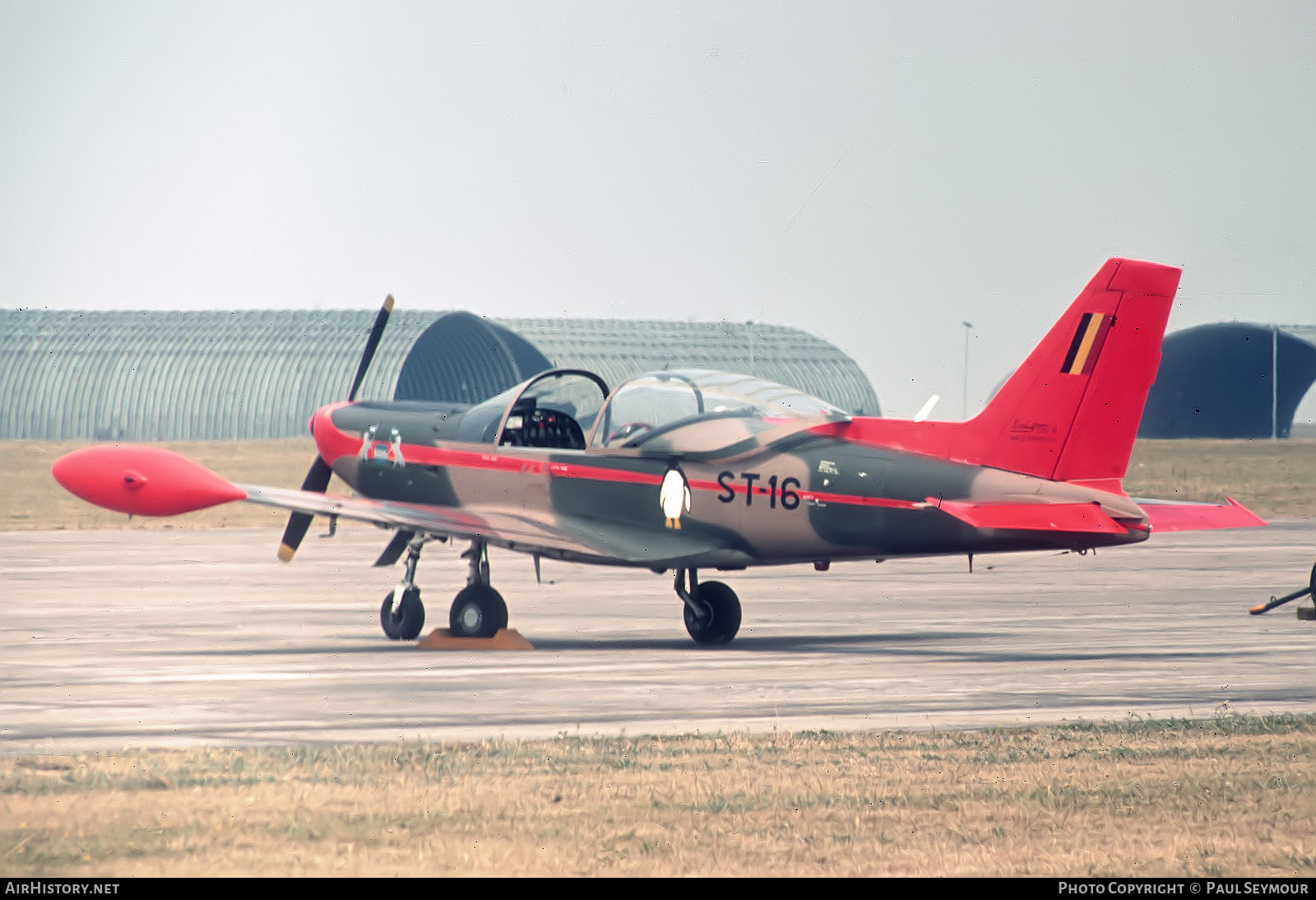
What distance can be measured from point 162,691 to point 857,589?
47.2 ft

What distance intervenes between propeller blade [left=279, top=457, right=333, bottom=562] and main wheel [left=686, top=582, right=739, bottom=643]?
4768 mm

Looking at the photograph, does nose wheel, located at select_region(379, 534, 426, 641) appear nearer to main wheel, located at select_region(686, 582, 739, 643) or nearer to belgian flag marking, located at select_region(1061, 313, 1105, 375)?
main wheel, located at select_region(686, 582, 739, 643)

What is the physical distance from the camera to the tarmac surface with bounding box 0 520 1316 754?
1415 centimetres

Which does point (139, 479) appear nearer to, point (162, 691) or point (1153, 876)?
point (162, 691)

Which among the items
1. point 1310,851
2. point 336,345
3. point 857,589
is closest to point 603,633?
point 857,589

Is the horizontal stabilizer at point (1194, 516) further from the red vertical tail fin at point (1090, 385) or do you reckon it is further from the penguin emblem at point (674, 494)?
the penguin emblem at point (674, 494)

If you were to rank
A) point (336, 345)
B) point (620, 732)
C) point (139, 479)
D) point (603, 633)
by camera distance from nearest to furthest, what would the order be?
point (620, 732)
point (139, 479)
point (603, 633)
point (336, 345)

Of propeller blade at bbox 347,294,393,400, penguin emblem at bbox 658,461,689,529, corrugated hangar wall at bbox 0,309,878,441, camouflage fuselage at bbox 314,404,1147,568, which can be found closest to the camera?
camouflage fuselage at bbox 314,404,1147,568

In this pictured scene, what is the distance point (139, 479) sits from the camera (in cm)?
1875

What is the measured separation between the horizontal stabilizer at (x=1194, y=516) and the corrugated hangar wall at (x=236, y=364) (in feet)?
205

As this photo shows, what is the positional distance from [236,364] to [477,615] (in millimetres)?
71651

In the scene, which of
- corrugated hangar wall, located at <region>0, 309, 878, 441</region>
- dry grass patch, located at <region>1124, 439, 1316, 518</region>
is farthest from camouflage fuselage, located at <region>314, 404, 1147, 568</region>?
corrugated hangar wall, located at <region>0, 309, 878, 441</region>

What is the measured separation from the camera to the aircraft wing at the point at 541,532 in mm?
19797

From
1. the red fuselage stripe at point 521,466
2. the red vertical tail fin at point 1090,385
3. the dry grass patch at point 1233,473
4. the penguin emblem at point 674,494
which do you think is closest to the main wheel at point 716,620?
the penguin emblem at point 674,494
